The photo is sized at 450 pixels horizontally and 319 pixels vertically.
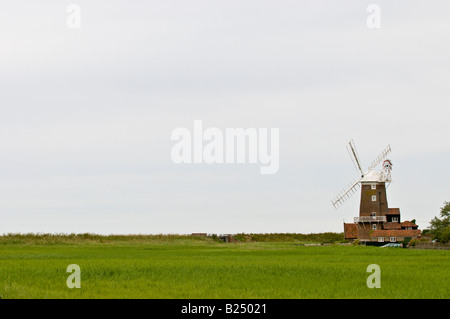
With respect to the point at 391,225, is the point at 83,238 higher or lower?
lower

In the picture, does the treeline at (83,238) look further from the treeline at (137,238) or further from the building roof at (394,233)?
the building roof at (394,233)

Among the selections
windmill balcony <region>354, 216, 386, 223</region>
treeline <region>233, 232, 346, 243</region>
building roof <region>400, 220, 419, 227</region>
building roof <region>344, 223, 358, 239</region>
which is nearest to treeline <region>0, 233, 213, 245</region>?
treeline <region>233, 232, 346, 243</region>

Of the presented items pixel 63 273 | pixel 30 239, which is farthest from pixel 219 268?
pixel 30 239

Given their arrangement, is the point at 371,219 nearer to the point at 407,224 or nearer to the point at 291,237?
the point at 407,224

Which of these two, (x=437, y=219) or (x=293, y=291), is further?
(x=437, y=219)

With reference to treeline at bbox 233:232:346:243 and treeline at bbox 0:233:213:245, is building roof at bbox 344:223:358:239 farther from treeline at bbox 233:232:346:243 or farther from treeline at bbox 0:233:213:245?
treeline at bbox 0:233:213:245

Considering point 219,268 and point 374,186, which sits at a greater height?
point 374,186

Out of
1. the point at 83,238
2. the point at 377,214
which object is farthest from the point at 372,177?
the point at 83,238

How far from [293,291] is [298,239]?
355 feet
